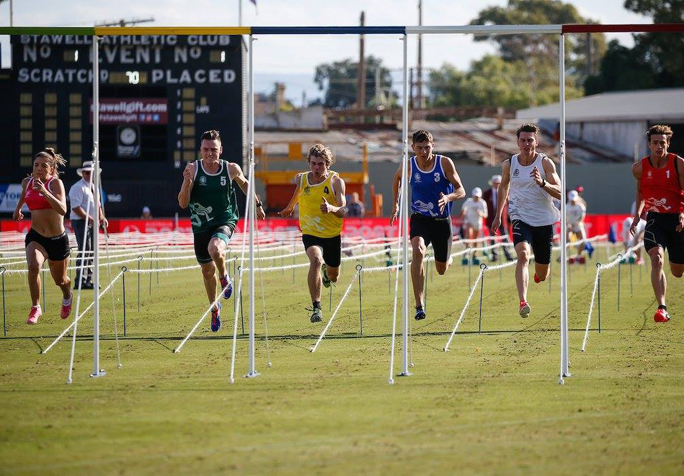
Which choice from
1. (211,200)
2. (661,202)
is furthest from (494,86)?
(211,200)

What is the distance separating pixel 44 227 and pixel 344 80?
90.3 meters

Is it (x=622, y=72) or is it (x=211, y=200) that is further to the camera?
(x=622, y=72)

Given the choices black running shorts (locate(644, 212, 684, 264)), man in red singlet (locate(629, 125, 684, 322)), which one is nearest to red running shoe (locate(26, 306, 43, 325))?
man in red singlet (locate(629, 125, 684, 322))

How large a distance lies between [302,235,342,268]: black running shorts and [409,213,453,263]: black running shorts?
1.03 m

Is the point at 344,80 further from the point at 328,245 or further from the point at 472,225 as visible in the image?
the point at 328,245

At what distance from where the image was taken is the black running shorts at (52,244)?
1377 cm

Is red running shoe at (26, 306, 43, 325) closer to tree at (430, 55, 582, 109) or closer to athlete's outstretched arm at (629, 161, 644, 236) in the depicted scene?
athlete's outstretched arm at (629, 161, 644, 236)

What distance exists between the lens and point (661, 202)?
13.4m

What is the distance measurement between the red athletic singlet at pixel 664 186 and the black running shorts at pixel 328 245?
3706 mm

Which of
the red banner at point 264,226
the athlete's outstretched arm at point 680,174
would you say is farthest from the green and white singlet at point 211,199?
the red banner at point 264,226

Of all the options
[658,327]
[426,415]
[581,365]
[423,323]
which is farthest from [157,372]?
[658,327]

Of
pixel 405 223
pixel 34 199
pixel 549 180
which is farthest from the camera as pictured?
pixel 34 199

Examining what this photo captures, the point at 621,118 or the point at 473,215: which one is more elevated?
the point at 621,118

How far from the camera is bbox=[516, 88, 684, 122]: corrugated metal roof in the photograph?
5497 cm
